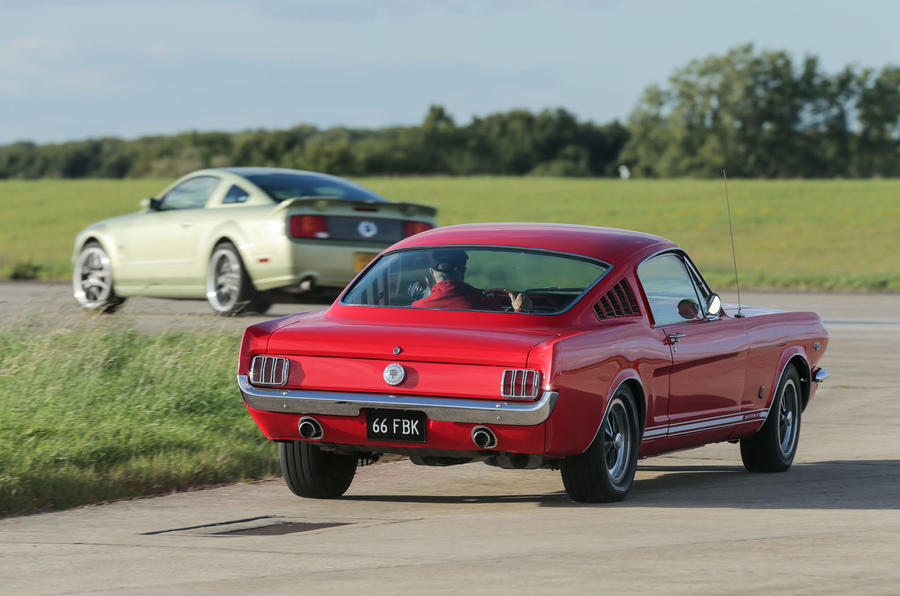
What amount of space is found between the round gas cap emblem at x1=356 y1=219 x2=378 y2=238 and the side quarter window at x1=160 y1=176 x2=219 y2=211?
200 centimetres

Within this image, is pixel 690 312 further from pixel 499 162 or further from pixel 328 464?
pixel 499 162

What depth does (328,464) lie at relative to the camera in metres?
7.97

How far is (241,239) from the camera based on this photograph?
16.6 meters

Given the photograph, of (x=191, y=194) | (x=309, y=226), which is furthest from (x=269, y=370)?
(x=191, y=194)

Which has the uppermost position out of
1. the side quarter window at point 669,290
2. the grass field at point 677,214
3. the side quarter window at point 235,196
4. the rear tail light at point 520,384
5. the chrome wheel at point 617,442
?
the side quarter window at point 235,196

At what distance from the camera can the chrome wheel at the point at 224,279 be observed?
16672 millimetres

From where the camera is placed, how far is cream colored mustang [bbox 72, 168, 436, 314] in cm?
1619

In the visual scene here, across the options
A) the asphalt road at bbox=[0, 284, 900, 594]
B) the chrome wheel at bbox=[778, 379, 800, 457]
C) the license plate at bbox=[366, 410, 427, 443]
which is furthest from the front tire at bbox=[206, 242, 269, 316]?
the license plate at bbox=[366, 410, 427, 443]

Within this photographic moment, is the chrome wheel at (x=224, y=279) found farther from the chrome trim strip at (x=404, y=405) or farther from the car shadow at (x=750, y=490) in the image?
the chrome trim strip at (x=404, y=405)

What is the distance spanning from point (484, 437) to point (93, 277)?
39.4 ft

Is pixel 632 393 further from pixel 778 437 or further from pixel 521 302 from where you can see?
pixel 778 437

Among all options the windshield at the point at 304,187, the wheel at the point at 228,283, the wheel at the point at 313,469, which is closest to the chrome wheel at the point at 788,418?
the wheel at the point at 313,469

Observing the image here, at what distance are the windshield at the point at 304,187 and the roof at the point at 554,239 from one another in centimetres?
833

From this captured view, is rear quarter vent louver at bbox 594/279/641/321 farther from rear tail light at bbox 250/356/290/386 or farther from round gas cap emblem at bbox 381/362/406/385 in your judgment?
rear tail light at bbox 250/356/290/386
